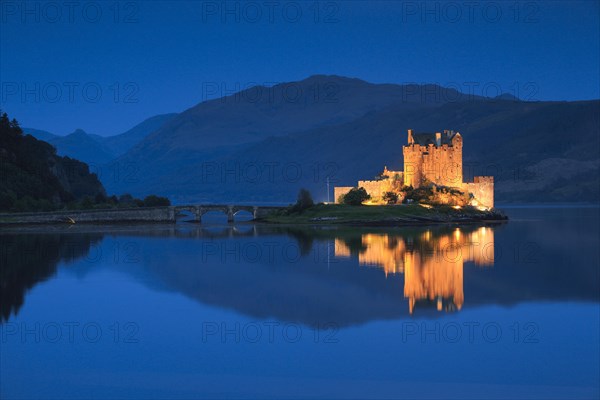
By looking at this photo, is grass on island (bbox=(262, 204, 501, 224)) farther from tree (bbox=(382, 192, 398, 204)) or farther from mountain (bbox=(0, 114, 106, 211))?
mountain (bbox=(0, 114, 106, 211))

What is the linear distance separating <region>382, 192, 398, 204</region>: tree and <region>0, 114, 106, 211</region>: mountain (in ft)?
149

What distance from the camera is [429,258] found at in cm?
4609

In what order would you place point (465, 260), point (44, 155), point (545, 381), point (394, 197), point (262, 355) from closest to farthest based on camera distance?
point (545, 381) → point (262, 355) → point (465, 260) → point (394, 197) → point (44, 155)

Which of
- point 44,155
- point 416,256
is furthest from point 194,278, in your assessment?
point 44,155

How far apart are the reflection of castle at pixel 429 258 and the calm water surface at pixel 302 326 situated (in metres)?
0.20

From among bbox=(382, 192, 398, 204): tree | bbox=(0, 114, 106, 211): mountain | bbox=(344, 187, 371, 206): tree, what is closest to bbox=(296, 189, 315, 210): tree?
bbox=(344, 187, 371, 206): tree

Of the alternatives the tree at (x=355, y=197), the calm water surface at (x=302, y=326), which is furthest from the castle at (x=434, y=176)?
the calm water surface at (x=302, y=326)

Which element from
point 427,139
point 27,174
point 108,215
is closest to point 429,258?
point 108,215

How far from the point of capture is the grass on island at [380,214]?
9112cm

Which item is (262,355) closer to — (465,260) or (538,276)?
(538,276)

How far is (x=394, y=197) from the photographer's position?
101188mm

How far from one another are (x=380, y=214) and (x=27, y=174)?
48.2 m

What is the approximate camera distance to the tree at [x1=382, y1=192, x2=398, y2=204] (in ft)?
331

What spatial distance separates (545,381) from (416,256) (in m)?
29.9
